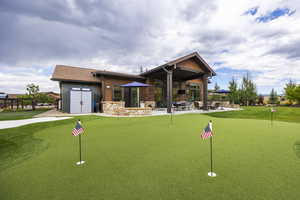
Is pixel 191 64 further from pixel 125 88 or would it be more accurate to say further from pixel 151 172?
pixel 151 172

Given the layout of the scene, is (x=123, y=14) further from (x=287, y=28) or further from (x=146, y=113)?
(x=287, y=28)

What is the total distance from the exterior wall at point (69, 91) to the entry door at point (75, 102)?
380 mm

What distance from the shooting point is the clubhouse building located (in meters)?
10.3

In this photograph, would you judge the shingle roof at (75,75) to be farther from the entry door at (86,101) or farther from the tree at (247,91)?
the tree at (247,91)

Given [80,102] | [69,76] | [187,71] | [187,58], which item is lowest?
[80,102]

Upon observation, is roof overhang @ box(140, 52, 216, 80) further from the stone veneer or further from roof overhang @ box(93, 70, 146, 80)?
the stone veneer

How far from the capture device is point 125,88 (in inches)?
515

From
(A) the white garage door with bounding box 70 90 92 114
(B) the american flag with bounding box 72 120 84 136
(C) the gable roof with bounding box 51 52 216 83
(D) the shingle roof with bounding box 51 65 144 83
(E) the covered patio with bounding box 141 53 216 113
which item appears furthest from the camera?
(E) the covered patio with bounding box 141 53 216 113

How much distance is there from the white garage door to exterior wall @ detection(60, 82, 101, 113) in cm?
40

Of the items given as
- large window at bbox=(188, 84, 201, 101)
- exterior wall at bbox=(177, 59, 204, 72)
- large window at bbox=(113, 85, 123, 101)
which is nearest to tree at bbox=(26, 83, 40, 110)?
large window at bbox=(113, 85, 123, 101)

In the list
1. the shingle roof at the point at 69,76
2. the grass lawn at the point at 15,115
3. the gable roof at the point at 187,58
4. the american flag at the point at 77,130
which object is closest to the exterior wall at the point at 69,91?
the shingle roof at the point at 69,76

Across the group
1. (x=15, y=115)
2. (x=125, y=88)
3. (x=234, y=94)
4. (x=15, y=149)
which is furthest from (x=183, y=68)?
(x=234, y=94)

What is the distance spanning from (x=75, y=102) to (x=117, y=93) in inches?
154

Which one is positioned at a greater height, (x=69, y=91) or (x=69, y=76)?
(x=69, y=76)
